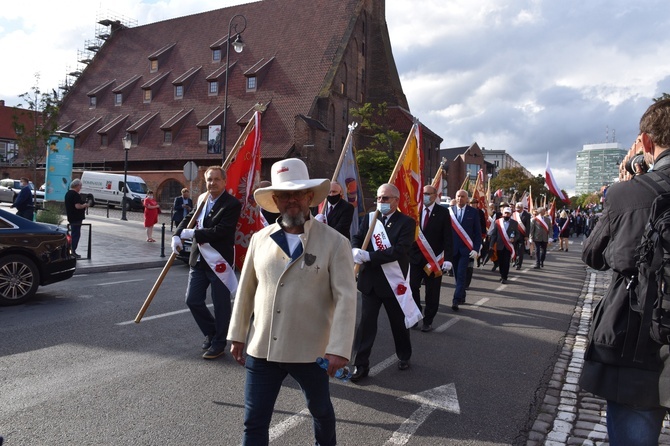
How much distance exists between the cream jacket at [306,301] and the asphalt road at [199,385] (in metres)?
1.26

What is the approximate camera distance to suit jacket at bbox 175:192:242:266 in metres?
5.73

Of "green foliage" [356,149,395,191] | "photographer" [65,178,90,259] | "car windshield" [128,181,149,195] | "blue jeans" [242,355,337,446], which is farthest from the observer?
"green foliage" [356,149,395,191]

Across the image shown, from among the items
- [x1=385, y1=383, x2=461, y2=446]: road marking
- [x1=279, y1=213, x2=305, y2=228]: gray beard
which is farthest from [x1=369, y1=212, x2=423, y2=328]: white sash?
[x1=279, y1=213, x2=305, y2=228]: gray beard

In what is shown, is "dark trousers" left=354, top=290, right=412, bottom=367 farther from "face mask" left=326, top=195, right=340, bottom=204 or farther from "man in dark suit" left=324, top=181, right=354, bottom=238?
"face mask" left=326, top=195, right=340, bottom=204

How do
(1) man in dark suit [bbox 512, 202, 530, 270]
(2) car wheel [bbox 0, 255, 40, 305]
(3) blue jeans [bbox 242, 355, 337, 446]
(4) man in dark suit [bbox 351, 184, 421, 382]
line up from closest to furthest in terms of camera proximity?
(3) blue jeans [bbox 242, 355, 337, 446]
(4) man in dark suit [bbox 351, 184, 421, 382]
(2) car wheel [bbox 0, 255, 40, 305]
(1) man in dark suit [bbox 512, 202, 530, 270]

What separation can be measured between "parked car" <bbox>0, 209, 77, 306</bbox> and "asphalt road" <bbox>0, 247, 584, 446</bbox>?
0.37m

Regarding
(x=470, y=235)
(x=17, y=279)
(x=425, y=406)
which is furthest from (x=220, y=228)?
(x=470, y=235)

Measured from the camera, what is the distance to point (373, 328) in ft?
18.0

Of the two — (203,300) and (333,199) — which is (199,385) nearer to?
(203,300)

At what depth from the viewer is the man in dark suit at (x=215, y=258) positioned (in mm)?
5805

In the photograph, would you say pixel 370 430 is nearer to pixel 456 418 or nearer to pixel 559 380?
pixel 456 418

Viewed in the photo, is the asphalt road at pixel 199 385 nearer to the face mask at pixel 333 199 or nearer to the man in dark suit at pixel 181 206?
the face mask at pixel 333 199

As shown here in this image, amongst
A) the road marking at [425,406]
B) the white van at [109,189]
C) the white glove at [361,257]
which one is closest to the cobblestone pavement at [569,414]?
the road marking at [425,406]

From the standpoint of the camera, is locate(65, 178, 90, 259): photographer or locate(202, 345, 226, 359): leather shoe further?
locate(65, 178, 90, 259): photographer
